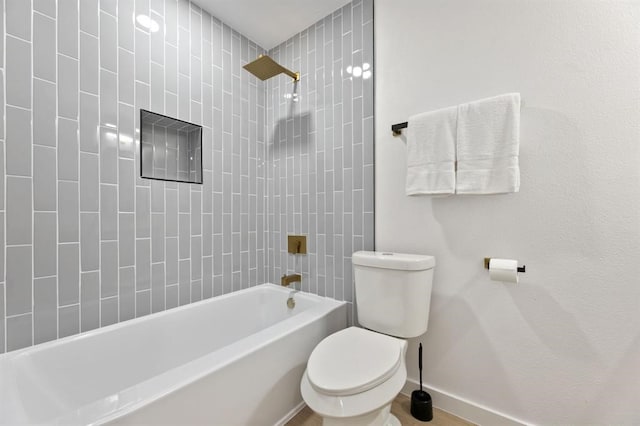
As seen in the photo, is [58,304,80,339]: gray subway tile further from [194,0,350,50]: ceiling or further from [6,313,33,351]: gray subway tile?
[194,0,350,50]: ceiling

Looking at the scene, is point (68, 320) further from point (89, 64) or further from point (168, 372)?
point (89, 64)

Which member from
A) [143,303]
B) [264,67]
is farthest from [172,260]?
[264,67]

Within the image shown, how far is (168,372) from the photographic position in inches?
39.8

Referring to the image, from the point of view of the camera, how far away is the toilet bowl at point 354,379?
3.14ft

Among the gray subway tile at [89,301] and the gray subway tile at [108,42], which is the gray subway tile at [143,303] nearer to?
the gray subway tile at [89,301]

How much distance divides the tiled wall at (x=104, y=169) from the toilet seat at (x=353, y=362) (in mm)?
1084

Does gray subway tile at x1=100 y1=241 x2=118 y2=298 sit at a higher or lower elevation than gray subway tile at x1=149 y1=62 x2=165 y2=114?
lower

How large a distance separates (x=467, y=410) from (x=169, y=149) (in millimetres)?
2348

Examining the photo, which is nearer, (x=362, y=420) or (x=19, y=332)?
Result: (x=362, y=420)

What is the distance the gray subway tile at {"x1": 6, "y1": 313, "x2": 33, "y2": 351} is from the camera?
1.14 meters

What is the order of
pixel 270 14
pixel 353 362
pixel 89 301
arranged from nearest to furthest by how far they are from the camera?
pixel 353 362 → pixel 89 301 → pixel 270 14

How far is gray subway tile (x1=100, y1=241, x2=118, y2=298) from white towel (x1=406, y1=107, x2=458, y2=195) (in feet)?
5.43

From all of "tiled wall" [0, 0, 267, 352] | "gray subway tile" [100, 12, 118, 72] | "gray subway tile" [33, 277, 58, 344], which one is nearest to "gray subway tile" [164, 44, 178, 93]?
"tiled wall" [0, 0, 267, 352]

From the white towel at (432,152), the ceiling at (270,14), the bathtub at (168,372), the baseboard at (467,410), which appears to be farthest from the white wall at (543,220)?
the bathtub at (168,372)
